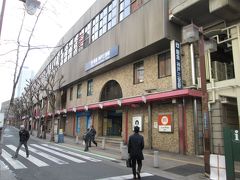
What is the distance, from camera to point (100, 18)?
26984 millimetres

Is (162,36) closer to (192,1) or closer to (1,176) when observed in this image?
(192,1)

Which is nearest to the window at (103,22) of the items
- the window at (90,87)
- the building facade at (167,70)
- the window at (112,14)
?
the building facade at (167,70)

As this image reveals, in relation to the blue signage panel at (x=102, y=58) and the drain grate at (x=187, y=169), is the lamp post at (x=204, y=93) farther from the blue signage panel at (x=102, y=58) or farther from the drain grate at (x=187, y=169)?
the blue signage panel at (x=102, y=58)

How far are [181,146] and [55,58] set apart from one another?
109 feet

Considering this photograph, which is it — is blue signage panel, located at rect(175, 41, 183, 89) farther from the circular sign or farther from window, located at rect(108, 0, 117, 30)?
window, located at rect(108, 0, 117, 30)

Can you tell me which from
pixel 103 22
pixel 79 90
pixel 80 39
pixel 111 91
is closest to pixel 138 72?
pixel 111 91

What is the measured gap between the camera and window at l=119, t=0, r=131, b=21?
2148 centimetres

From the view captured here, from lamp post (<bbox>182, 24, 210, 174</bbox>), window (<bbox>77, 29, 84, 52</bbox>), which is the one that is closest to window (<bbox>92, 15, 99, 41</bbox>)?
window (<bbox>77, 29, 84, 52</bbox>)

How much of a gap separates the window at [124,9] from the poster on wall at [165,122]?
9.61m

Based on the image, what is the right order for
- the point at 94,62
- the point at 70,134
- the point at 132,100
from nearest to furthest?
1. the point at 132,100
2. the point at 94,62
3. the point at 70,134

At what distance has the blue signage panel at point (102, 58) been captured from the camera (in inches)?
864

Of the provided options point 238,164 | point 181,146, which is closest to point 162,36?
point 181,146

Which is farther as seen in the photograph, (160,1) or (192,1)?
(160,1)

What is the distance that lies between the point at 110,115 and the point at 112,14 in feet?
34.4
